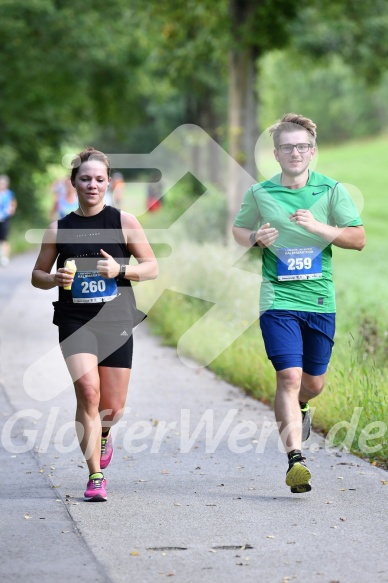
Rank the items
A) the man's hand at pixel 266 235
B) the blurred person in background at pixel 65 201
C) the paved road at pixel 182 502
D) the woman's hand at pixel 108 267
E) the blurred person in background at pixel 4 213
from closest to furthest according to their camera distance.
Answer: the paved road at pixel 182 502
the woman's hand at pixel 108 267
the man's hand at pixel 266 235
the blurred person in background at pixel 65 201
the blurred person in background at pixel 4 213

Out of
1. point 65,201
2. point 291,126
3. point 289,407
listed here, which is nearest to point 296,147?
point 291,126

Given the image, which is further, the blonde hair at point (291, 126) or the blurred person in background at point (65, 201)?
the blurred person in background at point (65, 201)

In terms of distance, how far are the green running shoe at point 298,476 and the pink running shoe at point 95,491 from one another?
38.8 inches

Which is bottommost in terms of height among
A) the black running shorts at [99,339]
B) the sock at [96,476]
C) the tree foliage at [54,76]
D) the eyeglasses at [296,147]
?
the sock at [96,476]

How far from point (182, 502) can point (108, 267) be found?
4.30ft

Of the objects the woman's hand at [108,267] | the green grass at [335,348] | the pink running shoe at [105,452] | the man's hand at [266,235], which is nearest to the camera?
the woman's hand at [108,267]

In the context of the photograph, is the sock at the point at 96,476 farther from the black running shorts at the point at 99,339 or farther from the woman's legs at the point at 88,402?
the black running shorts at the point at 99,339

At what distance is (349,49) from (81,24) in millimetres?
8648

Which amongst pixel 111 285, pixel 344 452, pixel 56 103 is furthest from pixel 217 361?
pixel 56 103

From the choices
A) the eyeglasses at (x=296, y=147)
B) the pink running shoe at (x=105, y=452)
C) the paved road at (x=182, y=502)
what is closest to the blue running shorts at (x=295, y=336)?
the paved road at (x=182, y=502)

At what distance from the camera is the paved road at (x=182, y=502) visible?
4961 millimetres

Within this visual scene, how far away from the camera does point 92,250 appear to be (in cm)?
626

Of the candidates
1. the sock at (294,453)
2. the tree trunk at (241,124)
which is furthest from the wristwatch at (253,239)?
the tree trunk at (241,124)

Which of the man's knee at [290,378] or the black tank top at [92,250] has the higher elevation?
the black tank top at [92,250]
